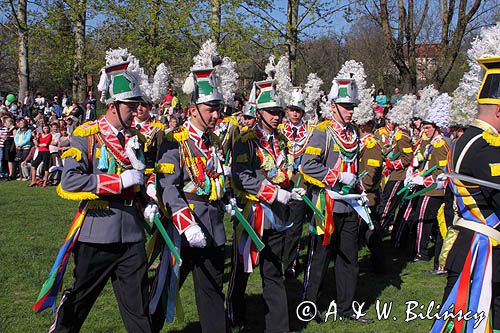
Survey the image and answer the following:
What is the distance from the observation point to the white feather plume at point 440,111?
8.52 m

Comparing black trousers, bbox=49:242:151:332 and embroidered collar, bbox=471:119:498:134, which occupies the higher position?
embroidered collar, bbox=471:119:498:134

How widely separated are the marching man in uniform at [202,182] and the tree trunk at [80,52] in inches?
753

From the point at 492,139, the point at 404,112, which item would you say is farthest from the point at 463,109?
the point at 404,112

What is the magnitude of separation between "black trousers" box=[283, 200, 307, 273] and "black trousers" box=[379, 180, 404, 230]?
6.08ft

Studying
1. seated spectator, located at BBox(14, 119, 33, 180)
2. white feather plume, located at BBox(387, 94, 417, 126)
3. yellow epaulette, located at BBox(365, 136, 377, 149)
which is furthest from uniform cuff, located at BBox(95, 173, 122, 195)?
seated spectator, located at BBox(14, 119, 33, 180)

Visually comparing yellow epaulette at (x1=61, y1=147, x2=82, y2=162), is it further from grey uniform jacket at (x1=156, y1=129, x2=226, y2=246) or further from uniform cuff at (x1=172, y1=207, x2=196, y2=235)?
uniform cuff at (x1=172, y1=207, x2=196, y2=235)

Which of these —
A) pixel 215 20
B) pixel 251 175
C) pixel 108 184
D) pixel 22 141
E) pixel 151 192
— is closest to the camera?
pixel 108 184

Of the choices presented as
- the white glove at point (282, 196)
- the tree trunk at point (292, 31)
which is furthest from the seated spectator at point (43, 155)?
the white glove at point (282, 196)

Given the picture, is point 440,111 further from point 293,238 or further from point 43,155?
point 43,155

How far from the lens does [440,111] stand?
8.62m

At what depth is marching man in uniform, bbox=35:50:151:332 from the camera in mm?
4312

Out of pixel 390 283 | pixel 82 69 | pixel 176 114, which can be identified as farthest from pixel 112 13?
pixel 390 283

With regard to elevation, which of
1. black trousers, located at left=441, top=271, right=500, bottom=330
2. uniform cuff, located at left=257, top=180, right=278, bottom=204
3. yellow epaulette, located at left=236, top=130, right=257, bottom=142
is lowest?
black trousers, located at left=441, top=271, right=500, bottom=330

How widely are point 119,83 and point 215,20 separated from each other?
49.4 feet
